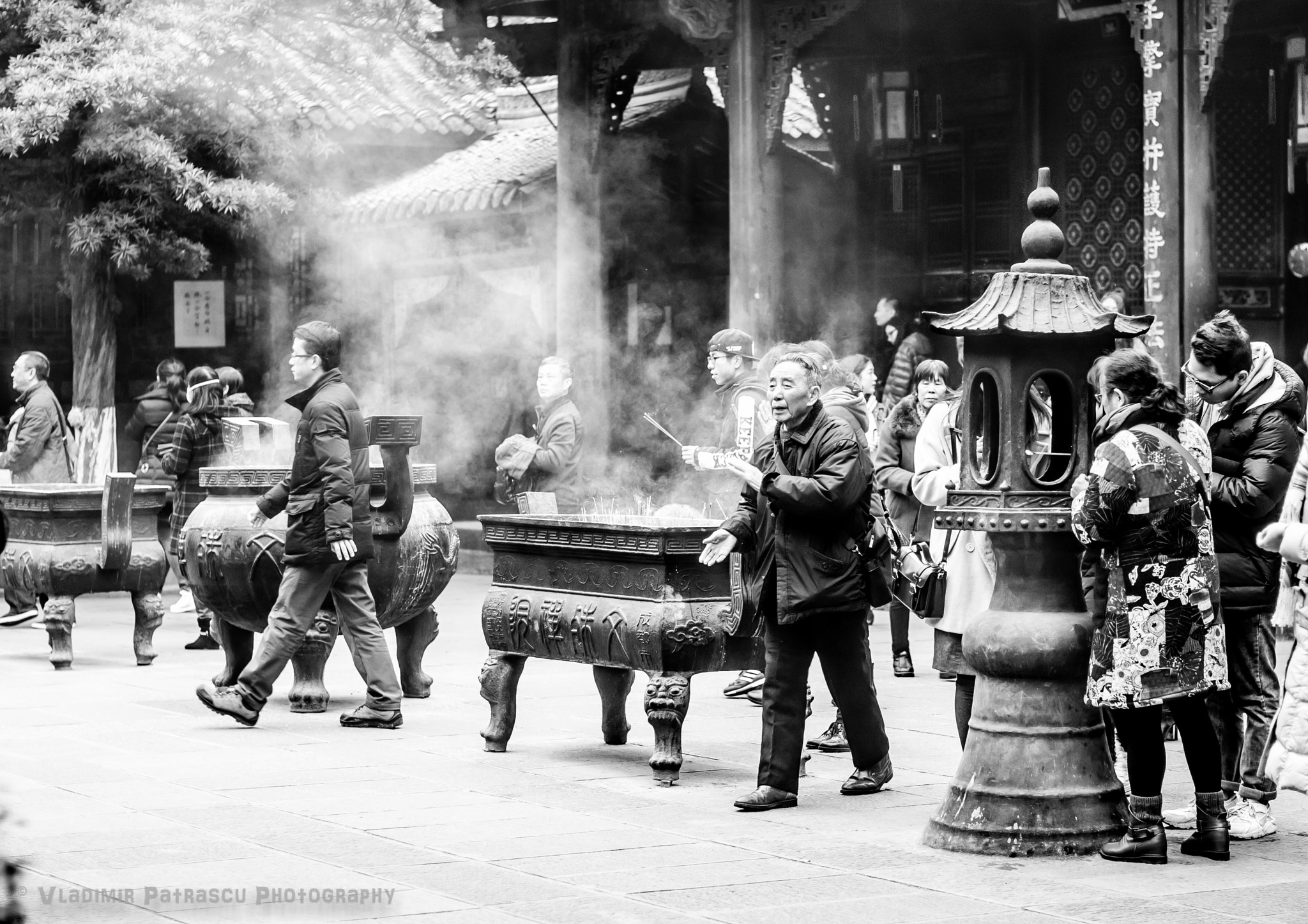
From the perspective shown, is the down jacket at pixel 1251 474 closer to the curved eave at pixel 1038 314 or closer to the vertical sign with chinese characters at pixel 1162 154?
the curved eave at pixel 1038 314

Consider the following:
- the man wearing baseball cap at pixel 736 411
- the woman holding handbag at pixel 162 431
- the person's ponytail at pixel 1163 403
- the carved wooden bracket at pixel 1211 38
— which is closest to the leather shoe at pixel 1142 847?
the person's ponytail at pixel 1163 403

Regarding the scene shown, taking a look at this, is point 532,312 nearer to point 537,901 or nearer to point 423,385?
point 423,385

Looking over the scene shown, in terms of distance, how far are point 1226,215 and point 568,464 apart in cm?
572

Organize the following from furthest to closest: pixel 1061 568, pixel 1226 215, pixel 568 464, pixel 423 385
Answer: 1. pixel 423 385
2. pixel 1226 215
3. pixel 568 464
4. pixel 1061 568

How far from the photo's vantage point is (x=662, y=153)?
49.8 ft

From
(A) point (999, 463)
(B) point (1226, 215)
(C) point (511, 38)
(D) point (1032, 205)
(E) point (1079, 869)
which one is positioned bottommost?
(E) point (1079, 869)

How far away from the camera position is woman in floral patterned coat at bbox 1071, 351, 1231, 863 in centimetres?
526

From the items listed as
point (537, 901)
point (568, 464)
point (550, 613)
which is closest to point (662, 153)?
point (568, 464)

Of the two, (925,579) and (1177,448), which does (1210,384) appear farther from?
(925,579)

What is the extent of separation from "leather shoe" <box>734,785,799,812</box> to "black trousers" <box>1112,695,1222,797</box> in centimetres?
124

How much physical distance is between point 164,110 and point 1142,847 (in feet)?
35.8

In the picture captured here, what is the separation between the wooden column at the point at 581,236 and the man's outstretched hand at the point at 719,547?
7.32 m

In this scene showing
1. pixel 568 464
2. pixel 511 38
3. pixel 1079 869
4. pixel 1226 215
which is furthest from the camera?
pixel 511 38

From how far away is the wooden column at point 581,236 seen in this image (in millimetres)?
13680
